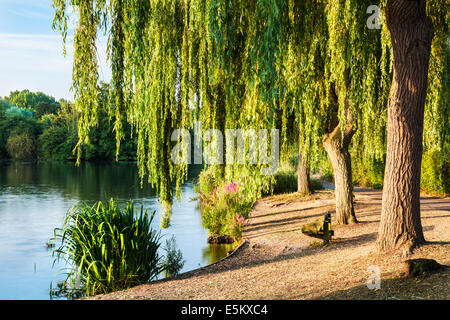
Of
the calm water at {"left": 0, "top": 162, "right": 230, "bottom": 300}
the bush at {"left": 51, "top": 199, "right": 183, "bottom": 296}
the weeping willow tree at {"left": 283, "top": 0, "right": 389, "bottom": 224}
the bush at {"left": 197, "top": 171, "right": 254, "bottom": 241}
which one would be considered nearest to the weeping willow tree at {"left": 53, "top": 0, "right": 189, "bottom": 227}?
the bush at {"left": 51, "top": 199, "right": 183, "bottom": 296}

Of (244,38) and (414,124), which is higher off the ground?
(244,38)

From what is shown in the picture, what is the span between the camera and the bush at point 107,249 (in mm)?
6039

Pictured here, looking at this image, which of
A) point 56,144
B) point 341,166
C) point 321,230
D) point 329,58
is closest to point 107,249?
point 321,230

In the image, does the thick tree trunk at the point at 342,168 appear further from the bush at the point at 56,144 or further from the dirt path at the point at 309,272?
the bush at the point at 56,144

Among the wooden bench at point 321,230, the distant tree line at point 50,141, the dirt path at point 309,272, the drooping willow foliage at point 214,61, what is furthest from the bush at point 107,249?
the distant tree line at point 50,141

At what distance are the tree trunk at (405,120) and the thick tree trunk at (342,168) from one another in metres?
3.62

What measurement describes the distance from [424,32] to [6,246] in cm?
1115

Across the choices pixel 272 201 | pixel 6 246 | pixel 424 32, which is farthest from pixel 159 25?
pixel 272 201

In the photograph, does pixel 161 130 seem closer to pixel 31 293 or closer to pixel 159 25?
pixel 159 25

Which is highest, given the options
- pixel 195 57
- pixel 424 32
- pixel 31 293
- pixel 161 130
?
pixel 424 32

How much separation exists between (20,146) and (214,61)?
189ft

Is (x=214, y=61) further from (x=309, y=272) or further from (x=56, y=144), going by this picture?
(x=56, y=144)

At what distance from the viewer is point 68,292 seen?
6781 millimetres
